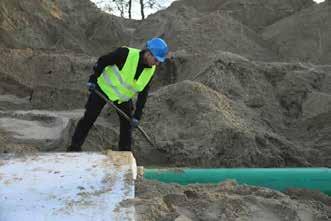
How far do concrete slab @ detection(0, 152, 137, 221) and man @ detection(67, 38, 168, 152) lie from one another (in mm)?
1316

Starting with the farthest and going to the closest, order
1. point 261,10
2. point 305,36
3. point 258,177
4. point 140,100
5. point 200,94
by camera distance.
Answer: point 261,10, point 305,36, point 200,94, point 258,177, point 140,100

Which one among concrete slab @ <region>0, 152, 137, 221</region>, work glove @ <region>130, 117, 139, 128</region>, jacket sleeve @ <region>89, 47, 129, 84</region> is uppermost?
jacket sleeve @ <region>89, 47, 129, 84</region>

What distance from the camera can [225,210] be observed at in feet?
10.9

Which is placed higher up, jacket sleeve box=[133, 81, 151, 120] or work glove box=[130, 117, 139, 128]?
jacket sleeve box=[133, 81, 151, 120]

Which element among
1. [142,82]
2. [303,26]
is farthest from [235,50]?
[142,82]

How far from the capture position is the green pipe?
5500mm

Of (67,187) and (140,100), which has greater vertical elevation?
(140,100)

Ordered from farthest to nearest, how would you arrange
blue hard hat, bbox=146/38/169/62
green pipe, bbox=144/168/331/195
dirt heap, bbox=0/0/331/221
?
Answer: green pipe, bbox=144/168/331/195 < blue hard hat, bbox=146/38/169/62 < dirt heap, bbox=0/0/331/221

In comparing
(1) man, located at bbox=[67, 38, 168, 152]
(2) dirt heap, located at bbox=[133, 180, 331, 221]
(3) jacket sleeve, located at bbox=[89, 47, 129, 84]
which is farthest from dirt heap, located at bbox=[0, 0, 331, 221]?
(3) jacket sleeve, located at bbox=[89, 47, 129, 84]

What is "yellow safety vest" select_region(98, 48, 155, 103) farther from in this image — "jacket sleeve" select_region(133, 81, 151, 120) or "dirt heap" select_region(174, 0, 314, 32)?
"dirt heap" select_region(174, 0, 314, 32)

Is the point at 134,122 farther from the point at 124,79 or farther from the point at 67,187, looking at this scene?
the point at 67,187

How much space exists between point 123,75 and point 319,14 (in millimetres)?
10804

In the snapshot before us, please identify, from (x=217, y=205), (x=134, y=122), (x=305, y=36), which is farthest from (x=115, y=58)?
(x=305, y=36)

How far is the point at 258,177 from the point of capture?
228 inches
